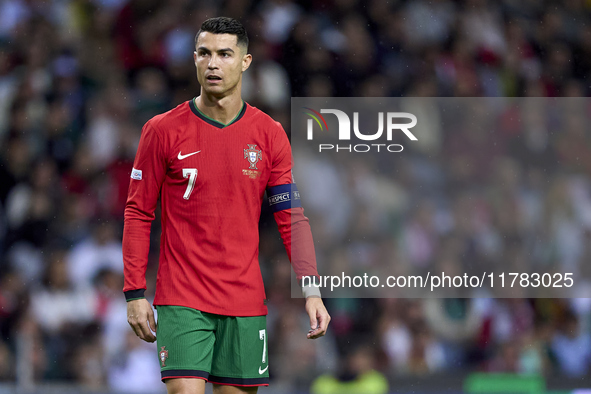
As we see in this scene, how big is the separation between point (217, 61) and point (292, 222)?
0.72 meters

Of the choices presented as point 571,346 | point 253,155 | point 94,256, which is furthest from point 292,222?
point 94,256

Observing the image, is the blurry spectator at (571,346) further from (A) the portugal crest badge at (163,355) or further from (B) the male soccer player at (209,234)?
(A) the portugal crest badge at (163,355)

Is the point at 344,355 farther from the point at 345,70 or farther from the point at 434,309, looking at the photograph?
the point at 345,70

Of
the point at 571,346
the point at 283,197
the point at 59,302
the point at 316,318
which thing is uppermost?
the point at 283,197

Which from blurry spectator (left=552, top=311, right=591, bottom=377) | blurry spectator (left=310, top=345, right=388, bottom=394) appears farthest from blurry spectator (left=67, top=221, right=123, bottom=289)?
blurry spectator (left=552, top=311, right=591, bottom=377)

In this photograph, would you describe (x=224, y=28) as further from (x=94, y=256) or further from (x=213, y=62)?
(x=94, y=256)

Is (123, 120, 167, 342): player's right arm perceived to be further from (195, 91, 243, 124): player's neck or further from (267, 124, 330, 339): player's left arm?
(267, 124, 330, 339): player's left arm

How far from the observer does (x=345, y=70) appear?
714 centimetres

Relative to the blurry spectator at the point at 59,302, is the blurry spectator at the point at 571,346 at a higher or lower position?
Answer: lower

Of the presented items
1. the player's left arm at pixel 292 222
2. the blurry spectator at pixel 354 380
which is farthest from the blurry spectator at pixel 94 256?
the player's left arm at pixel 292 222

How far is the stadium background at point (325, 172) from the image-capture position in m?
6.01

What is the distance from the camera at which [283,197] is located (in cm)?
365

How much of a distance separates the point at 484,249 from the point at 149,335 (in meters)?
3.15

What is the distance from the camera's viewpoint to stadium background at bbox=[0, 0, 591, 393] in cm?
601
